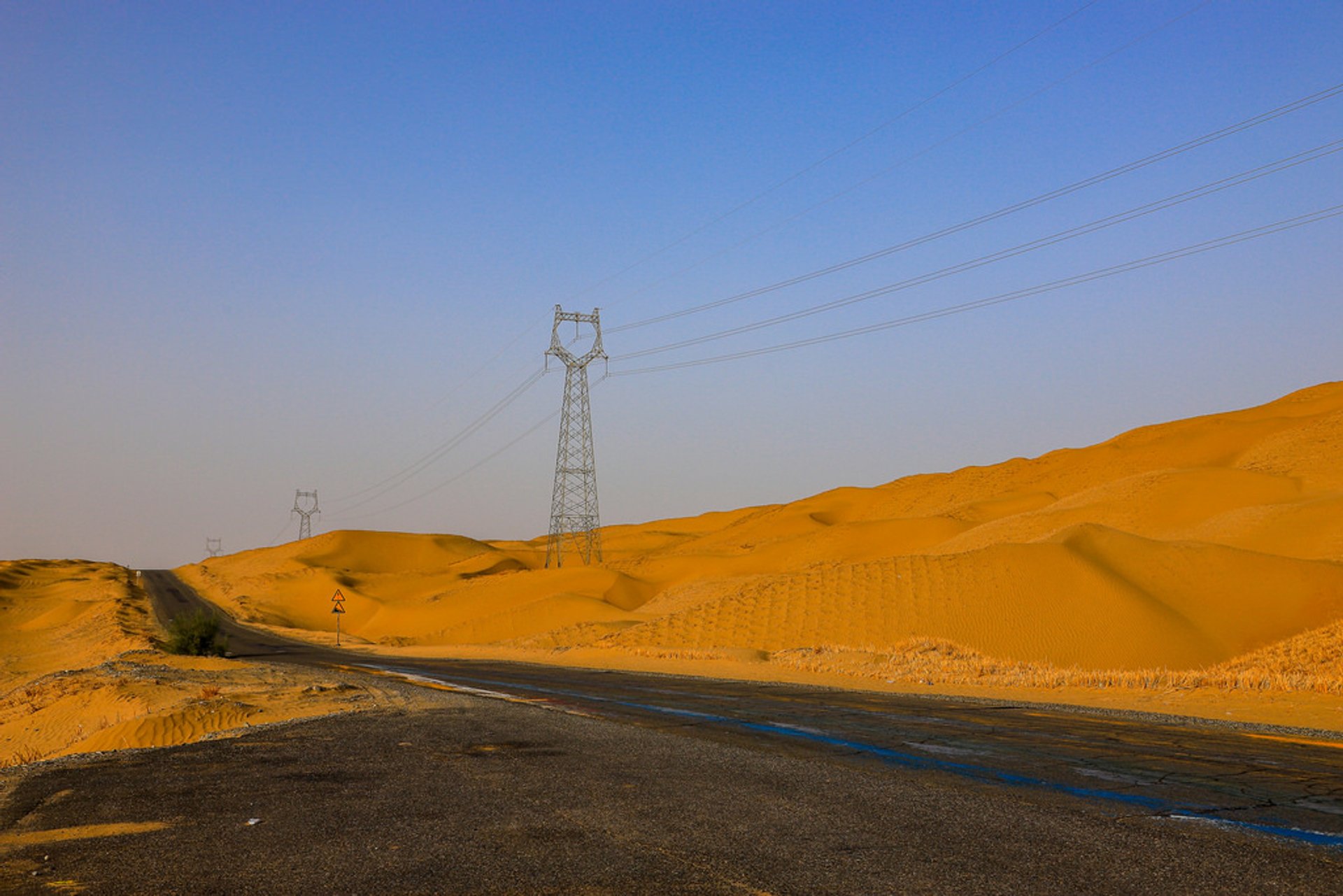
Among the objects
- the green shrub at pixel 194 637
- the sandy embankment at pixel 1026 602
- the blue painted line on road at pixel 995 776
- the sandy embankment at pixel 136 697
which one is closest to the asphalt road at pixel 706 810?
the blue painted line on road at pixel 995 776

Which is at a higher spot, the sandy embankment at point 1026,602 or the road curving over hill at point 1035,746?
the sandy embankment at point 1026,602

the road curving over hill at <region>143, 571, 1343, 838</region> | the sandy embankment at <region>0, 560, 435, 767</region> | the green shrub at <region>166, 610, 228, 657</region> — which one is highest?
the green shrub at <region>166, 610, 228, 657</region>

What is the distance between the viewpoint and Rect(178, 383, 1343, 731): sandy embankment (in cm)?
2452

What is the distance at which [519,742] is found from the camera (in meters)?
13.0

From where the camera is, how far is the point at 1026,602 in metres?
40.9

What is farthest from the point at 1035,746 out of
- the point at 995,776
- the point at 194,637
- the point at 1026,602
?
the point at 194,637

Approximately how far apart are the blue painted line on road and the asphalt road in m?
0.04

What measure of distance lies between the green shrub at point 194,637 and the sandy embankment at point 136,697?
5.55 feet

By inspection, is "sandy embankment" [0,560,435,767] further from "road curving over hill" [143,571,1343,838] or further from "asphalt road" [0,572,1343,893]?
"road curving over hill" [143,571,1343,838]

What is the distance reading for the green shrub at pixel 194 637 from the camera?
4653 centimetres

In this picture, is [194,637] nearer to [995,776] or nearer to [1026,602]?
[1026,602]

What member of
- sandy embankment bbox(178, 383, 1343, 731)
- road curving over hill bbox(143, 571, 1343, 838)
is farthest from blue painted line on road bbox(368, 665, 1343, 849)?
sandy embankment bbox(178, 383, 1343, 731)

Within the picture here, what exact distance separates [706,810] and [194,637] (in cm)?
4447

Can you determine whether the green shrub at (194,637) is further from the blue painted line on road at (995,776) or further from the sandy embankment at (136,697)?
the blue painted line on road at (995,776)
